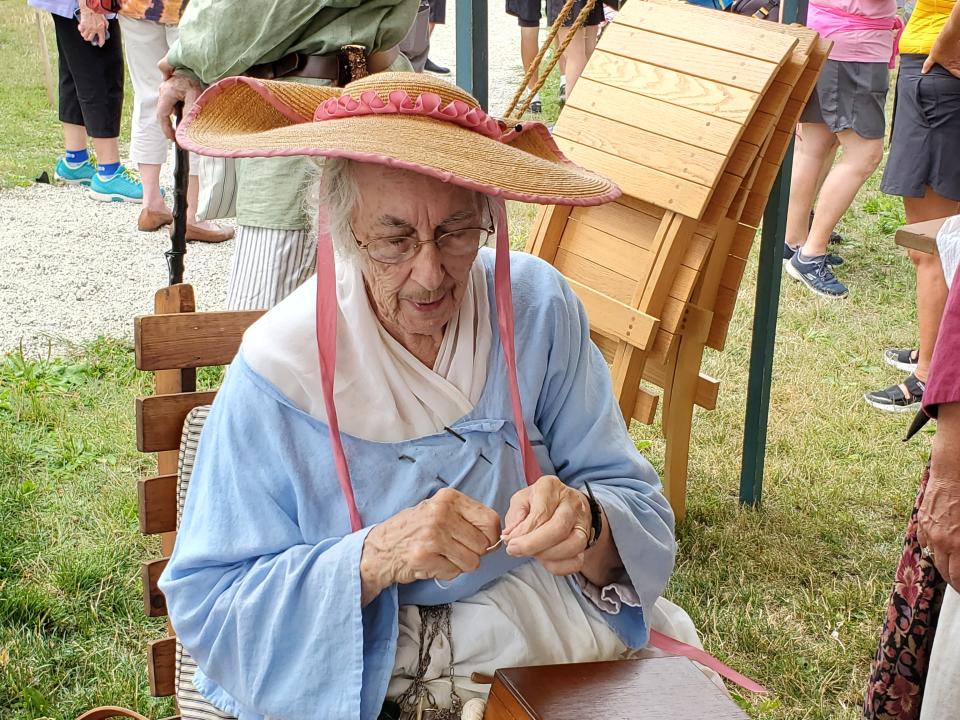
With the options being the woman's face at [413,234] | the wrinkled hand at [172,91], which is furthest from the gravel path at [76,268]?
the woman's face at [413,234]

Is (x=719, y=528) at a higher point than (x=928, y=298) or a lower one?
lower

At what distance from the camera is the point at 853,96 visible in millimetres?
5730

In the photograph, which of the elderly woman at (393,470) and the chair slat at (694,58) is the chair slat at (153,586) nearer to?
the elderly woman at (393,470)

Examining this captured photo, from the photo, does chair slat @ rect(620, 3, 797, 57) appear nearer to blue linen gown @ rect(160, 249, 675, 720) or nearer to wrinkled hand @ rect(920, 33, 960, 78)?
blue linen gown @ rect(160, 249, 675, 720)

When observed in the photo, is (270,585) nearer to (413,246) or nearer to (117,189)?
(413,246)

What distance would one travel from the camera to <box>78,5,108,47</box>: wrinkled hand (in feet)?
19.6

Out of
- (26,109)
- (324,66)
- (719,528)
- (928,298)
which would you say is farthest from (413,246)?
(26,109)

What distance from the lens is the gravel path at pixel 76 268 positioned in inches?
202

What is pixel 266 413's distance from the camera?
1.64 metres

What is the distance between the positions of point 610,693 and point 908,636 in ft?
3.29

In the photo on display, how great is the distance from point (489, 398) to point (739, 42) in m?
1.64

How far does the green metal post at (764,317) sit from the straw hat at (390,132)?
5.55ft

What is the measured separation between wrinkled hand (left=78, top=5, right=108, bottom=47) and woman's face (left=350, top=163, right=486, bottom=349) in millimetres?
5038

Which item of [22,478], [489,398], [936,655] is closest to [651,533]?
[489,398]
